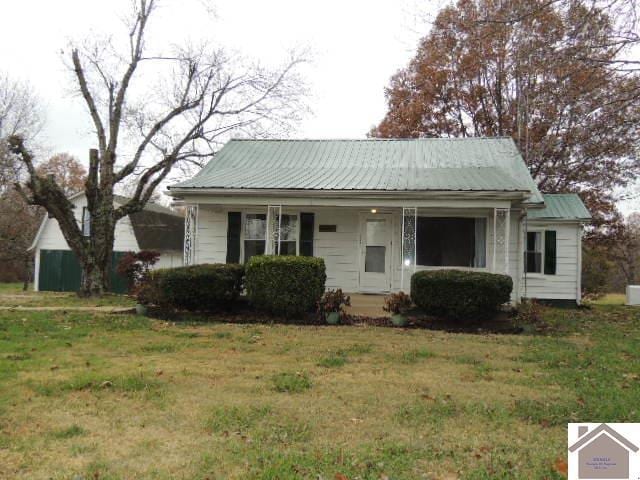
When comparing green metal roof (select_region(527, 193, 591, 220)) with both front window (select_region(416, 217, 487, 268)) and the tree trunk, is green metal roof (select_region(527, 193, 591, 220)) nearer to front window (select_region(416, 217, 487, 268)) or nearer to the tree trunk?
front window (select_region(416, 217, 487, 268))

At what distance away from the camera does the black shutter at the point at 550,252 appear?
1571cm

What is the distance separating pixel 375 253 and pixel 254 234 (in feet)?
10.9

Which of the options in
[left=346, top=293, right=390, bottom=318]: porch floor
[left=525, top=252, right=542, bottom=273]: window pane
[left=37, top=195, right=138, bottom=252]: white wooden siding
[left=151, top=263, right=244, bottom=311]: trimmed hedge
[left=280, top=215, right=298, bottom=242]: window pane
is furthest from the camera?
[left=37, top=195, right=138, bottom=252]: white wooden siding

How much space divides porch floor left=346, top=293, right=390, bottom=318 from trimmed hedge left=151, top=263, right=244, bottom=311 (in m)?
2.86

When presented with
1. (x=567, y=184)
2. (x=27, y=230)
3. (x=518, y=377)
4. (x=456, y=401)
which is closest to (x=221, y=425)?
(x=456, y=401)

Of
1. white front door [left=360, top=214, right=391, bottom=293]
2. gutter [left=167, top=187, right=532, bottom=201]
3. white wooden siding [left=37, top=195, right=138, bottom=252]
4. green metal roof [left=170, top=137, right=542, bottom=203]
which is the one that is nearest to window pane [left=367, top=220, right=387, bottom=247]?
white front door [left=360, top=214, right=391, bottom=293]

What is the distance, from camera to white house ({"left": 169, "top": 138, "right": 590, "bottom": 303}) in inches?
466

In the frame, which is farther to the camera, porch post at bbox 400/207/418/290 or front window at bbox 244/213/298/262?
front window at bbox 244/213/298/262

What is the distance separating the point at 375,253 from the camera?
43.8ft

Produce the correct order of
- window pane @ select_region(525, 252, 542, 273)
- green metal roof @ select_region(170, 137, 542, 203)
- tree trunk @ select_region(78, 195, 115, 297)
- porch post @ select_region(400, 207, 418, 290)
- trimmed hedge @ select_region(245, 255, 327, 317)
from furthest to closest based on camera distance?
1. tree trunk @ select_region(78, 195, 115, 297)
2. window pane @ select_region(525, 252, 542, 273)
3. green metal roof @ select_region(170, 137, 542, 203)
4. porch post @ select_region(400, 207, 418, 290)
5. trimmed hedge @ select_region(245, 255, 327, 317)

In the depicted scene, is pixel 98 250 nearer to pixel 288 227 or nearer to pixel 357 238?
pixel 288 227

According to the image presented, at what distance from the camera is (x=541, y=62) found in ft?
32.5

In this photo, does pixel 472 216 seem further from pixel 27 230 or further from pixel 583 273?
pixel 27 230

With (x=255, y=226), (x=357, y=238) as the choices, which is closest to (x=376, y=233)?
(x=357, y=238)
